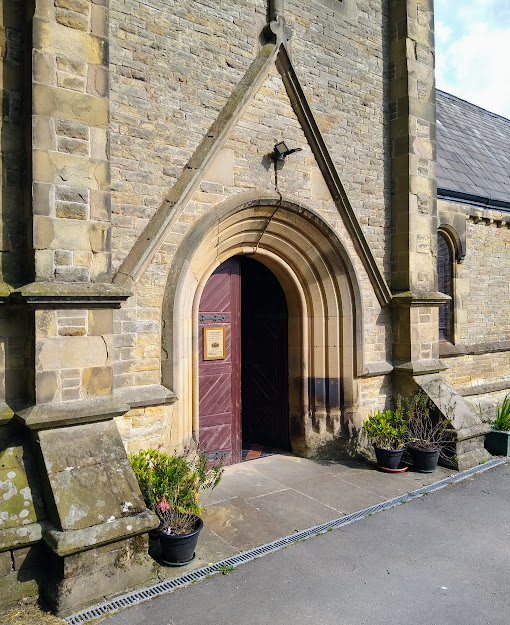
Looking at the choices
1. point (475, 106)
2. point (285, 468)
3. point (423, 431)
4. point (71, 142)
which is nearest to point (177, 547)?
point (285, 468)

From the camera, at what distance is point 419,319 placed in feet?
25.0

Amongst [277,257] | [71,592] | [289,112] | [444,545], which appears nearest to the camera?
[71,592]

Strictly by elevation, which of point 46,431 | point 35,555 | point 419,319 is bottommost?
point 35,555

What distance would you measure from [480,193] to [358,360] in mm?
5292

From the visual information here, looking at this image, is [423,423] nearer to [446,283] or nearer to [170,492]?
[446,283]

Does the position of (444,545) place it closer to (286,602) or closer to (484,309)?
(286,602)

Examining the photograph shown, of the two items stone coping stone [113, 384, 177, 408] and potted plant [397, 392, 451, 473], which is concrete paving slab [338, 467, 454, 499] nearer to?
potted plant [397, 392, 451, 473]

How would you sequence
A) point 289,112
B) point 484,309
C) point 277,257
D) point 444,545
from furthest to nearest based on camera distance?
1. point 484,309
2. point 277,257
3. point 289,112
4. point 444,545

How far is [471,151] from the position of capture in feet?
39.0

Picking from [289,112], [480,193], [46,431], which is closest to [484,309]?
[480,193]

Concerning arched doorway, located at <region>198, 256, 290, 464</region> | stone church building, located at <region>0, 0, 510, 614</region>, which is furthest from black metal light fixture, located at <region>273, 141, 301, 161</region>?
arched doorway, located at <region>198, 256, 290, 464</region>

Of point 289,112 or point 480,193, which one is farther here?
point 480,193

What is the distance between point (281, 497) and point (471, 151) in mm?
9904

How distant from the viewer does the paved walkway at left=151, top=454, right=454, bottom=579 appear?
4656mm
